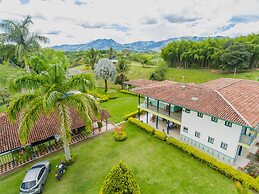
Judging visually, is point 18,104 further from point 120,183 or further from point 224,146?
point 224,146

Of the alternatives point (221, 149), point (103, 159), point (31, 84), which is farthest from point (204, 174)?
point (31, 84)

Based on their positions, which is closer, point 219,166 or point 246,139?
point 246,139

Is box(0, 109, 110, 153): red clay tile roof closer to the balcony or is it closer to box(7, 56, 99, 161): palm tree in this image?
box(7, 56, 99, 161): palm tree

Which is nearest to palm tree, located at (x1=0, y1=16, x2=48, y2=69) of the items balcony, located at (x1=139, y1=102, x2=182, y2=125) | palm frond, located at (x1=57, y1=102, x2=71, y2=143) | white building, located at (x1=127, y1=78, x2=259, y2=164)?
palm frond, located at (x1=57, y1=102, x2=71, y2=143)

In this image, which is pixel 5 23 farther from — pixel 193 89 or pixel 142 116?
pixel 193 89

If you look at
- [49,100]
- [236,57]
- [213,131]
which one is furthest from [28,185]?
[236,57]
